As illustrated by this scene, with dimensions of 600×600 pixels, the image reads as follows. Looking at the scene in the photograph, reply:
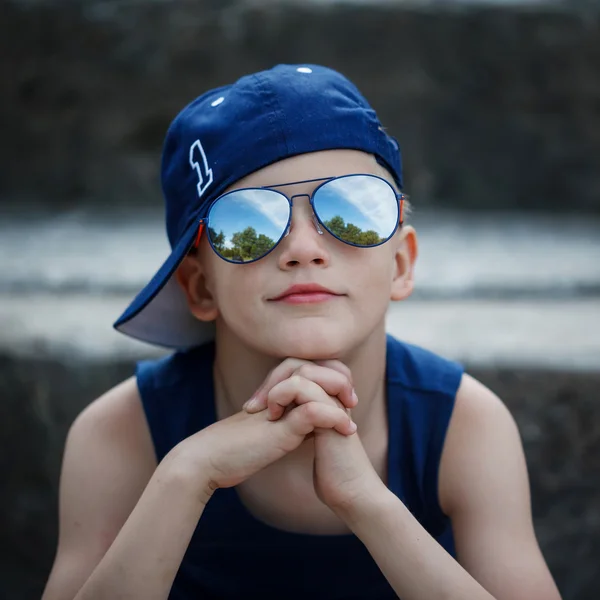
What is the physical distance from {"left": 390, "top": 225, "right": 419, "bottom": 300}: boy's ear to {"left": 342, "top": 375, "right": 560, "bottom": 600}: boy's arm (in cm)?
23

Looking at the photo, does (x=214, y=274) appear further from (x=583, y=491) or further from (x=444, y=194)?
(x=444, y=194)

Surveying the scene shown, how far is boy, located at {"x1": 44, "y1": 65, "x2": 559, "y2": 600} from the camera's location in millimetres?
1449

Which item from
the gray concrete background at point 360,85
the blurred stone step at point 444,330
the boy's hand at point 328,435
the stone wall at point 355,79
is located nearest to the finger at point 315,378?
the boy's hand at point 328,435

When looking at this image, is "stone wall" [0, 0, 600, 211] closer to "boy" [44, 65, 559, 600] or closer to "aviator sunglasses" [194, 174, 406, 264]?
"boy" [44, 65, 559, 600]

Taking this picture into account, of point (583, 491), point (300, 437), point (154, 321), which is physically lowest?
point (583, 491)

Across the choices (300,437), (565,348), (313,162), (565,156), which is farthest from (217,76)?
(300,437)

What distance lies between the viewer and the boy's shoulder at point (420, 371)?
1746 millimetres

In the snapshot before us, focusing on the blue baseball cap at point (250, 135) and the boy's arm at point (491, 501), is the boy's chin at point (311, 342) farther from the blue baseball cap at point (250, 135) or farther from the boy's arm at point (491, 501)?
the boy's arm at point (491, 501)

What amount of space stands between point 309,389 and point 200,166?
426mm

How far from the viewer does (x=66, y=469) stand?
172 cm

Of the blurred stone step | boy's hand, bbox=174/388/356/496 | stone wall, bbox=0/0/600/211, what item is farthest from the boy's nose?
stone wall, bbox=0/0/600/211

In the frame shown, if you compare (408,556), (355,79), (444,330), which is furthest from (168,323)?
(355,79)

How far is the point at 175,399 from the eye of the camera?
178 cm

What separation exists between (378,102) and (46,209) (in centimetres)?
128
